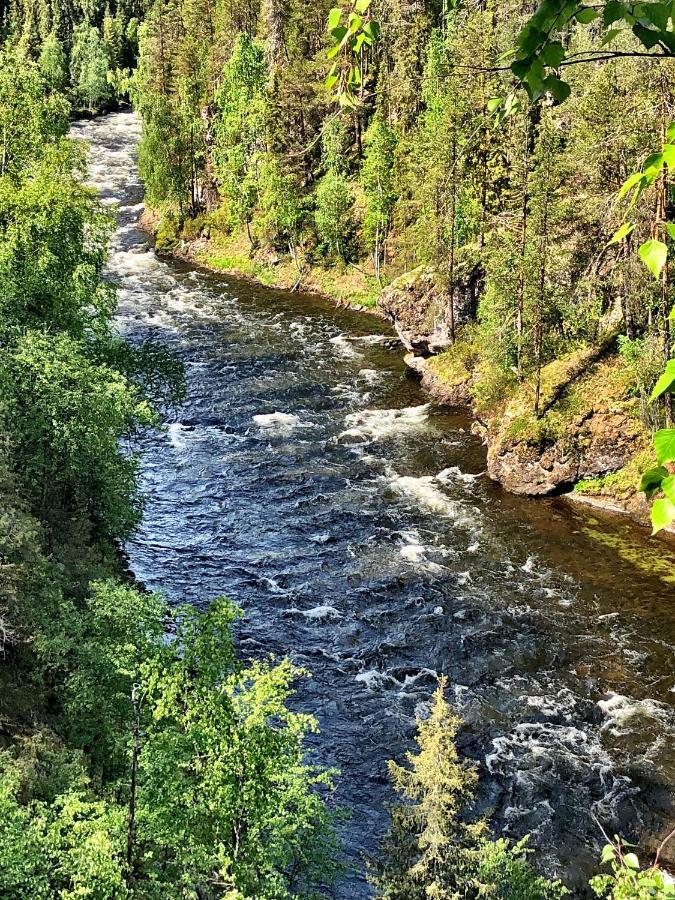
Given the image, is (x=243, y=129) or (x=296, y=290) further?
(x=243, y=129)

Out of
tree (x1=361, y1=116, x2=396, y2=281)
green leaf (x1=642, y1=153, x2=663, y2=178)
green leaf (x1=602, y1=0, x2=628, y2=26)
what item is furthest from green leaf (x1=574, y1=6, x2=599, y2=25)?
tree (x1=361, y1=116, x2=396, y2=281)

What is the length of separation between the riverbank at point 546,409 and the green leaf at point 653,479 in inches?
1086

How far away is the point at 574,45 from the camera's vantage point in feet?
190

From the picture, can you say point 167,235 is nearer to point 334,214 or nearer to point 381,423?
point 334,214

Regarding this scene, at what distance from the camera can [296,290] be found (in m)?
59.8

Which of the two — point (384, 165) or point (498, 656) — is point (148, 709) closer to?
point (498, 656)

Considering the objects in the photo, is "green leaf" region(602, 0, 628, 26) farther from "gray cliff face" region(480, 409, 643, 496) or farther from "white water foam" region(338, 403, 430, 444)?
"white water foam" region(338, 403, 430, 444)

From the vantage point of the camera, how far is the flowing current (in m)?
19.5

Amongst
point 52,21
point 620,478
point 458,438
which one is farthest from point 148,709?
point 52,21

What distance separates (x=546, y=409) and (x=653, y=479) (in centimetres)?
3179

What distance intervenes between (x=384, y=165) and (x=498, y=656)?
40699 millimetres

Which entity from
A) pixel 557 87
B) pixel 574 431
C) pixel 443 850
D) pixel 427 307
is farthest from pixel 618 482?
pixel 557 87

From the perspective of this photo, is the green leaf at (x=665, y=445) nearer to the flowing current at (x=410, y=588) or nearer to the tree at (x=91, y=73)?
the flowing current at (x=410, y=588)

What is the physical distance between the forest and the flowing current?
97 cm
